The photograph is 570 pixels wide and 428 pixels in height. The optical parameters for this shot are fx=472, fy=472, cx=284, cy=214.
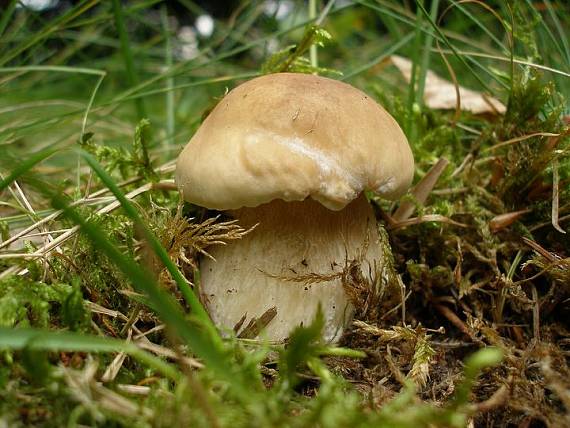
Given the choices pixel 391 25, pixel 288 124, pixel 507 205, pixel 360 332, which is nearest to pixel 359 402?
pixel 360 332

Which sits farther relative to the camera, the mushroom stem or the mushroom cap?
the mushroom stem

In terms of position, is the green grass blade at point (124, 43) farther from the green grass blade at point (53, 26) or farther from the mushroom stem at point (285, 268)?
the mushroom stem at point (285, 268)

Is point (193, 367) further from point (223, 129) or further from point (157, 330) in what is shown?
point (223, 129)

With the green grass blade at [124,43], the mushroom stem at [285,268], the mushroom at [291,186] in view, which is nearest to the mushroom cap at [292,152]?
the mushroom at [291,186]

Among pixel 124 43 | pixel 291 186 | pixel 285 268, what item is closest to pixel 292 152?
pixel 291 186

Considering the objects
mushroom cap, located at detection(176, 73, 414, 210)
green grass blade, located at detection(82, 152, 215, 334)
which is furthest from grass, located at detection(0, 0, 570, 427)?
mushroom cap, located at detection(176, 73, 414, 210)

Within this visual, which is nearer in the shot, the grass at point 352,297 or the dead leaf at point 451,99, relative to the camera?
the grass at point 352,297

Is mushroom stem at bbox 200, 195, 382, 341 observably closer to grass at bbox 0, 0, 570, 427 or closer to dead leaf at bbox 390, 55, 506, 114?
grass at bbox 0, 0, 570, 427
